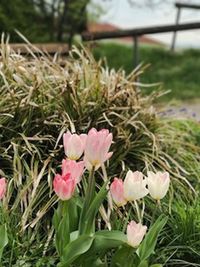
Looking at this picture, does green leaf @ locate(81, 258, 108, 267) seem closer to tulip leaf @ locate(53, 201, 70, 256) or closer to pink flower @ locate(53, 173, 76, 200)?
tulip leaf @ locate(53, 201, 70, 256)

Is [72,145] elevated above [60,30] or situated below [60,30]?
above

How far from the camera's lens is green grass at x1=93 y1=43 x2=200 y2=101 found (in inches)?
408

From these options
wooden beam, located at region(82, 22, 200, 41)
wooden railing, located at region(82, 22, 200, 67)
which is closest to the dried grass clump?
wooden railing, located at region(82, 22, 200, 67)

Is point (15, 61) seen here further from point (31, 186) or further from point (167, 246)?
point (167, 246)

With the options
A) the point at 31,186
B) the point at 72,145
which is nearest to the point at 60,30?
the point at 31,186

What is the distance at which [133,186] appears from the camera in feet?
7.55

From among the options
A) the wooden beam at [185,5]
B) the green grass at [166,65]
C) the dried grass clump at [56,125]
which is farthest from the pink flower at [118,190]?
the wooden beam at [185,5]

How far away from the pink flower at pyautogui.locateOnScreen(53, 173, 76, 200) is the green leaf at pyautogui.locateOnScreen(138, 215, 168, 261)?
0.37 meters

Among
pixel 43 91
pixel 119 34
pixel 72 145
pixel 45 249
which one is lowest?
pixel 119 34

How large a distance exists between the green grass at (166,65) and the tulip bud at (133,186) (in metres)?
7.29

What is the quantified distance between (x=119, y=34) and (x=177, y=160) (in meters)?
3.50

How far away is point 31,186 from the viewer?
3051mm

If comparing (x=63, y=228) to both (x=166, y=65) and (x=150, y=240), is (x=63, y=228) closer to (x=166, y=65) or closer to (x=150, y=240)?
(x=150, y=240)

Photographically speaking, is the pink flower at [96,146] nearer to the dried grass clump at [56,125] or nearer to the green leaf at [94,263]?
the green leaf at [94,263]
